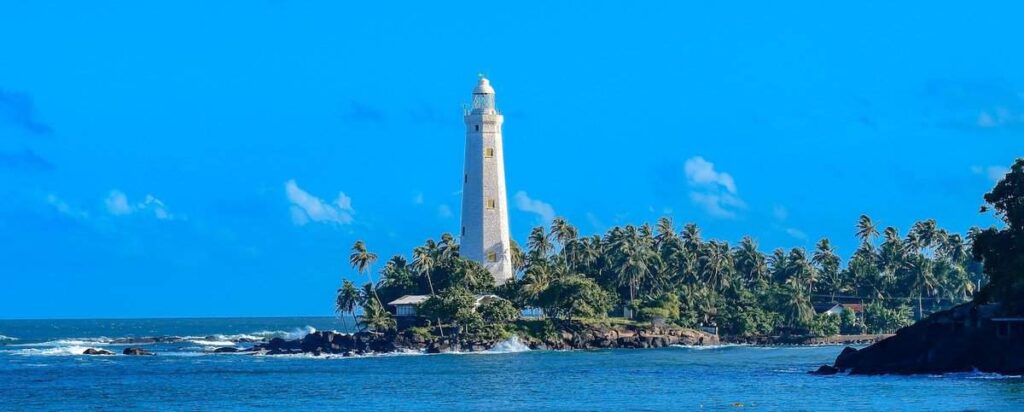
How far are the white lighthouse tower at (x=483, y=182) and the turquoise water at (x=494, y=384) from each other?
12.3m

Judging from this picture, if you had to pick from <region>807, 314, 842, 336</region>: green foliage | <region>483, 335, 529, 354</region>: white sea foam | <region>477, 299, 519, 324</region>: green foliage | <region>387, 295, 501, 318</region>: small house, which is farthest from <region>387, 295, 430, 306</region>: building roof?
<region>807, 314, 842, 336</region>: green foliage

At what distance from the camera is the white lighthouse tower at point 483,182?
113 meters

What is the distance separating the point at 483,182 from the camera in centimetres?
11288

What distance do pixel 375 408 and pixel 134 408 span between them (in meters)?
10.8

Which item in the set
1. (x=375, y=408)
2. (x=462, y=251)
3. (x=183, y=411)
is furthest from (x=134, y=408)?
(x=462, y=251)

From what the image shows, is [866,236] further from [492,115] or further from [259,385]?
[259,385]

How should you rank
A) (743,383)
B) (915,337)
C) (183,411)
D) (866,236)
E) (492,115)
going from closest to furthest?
1. (183,411)
2. (743,383)
3. (915,337)
4. (492,115)
5. (866,236)

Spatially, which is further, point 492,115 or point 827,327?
point 827,327

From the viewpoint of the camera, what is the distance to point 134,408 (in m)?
65.9

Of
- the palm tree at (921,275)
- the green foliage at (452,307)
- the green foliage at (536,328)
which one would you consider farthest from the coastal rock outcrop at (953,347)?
the palm tree at (921,275)

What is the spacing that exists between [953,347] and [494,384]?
23.2 metres

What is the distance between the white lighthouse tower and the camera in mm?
113125

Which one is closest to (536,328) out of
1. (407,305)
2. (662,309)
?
(407,305)

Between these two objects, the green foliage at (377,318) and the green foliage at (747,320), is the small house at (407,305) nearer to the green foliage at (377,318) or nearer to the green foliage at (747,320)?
the green foliage at (377,318)
